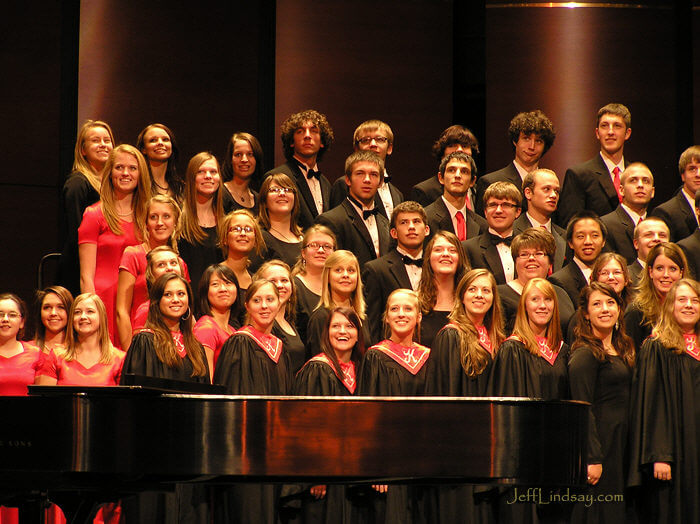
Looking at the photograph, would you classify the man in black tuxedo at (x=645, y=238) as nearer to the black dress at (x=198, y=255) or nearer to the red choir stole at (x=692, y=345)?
the red choir stole at (x=692, y=345)

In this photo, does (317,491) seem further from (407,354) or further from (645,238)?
(645,238)

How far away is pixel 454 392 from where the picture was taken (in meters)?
5.13

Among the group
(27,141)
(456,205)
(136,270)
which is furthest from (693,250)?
(27,141)

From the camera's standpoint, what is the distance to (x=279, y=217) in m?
5.92

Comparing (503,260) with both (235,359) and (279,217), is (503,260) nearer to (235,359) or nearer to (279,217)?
(279,217)

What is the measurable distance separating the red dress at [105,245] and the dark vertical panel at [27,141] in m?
1.84

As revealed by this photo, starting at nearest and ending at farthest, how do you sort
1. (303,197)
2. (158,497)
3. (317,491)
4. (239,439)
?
(239,439) → (158,497) → (317,491) → (303,197)

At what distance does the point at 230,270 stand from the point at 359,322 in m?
0.67

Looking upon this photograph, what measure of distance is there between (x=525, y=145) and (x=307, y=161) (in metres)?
1.31

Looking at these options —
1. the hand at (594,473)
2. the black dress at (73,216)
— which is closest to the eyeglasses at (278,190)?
the black dress at (73,216)

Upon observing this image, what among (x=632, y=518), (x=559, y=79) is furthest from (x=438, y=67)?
(x=632, y=518)

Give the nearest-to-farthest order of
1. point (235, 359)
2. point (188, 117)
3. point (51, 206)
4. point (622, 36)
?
point (235, 359), point (51, 206), point (188, 117), point (622, 36)

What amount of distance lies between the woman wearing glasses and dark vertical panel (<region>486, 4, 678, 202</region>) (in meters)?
2.86

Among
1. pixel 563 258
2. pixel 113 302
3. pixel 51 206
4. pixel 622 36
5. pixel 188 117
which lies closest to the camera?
pixel 113 302
